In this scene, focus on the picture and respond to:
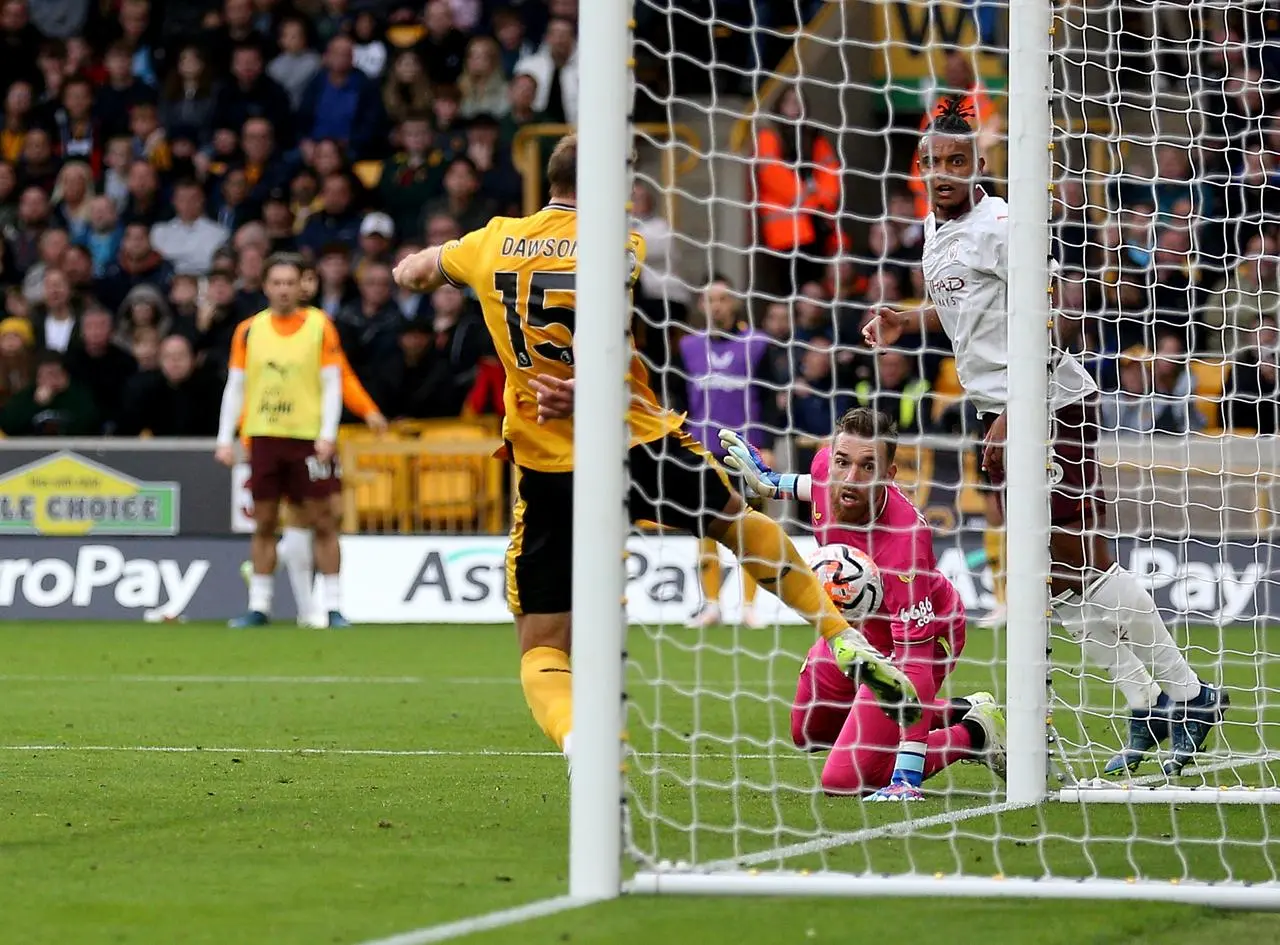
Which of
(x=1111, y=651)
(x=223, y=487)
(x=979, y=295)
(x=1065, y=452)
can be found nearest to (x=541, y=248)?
(x=979, y=295)

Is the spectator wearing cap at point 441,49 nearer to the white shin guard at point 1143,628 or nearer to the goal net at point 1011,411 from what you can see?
the goal net at point 1011,411

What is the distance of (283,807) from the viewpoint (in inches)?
235

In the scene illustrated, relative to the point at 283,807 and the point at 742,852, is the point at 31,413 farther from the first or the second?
the point at 742,852

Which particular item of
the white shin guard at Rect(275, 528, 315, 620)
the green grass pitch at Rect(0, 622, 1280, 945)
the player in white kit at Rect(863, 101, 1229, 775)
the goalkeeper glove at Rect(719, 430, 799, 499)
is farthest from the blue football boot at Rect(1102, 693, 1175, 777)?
the white shin guard at Rect(275, 528, 315, 620)

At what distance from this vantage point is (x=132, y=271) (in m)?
17.9

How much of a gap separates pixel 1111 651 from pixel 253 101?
13511 mm

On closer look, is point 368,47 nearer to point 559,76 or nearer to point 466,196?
point 559,76

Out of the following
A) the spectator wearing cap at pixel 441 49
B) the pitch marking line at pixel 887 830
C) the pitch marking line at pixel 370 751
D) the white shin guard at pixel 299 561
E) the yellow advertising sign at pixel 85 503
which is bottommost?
the pitch marking line at pixel 887 830

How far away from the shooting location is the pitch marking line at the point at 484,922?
158 inches

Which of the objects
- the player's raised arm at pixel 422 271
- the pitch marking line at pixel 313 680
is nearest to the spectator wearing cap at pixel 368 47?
the pitch marking line at pixel 313 680

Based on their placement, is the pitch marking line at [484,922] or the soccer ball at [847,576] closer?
the pitch marking line at [484,922]

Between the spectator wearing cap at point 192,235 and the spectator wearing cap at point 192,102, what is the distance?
0.97m

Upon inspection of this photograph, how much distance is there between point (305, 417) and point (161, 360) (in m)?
3.38

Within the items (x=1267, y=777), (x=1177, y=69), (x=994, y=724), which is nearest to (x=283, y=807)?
(x=994, y=724)
